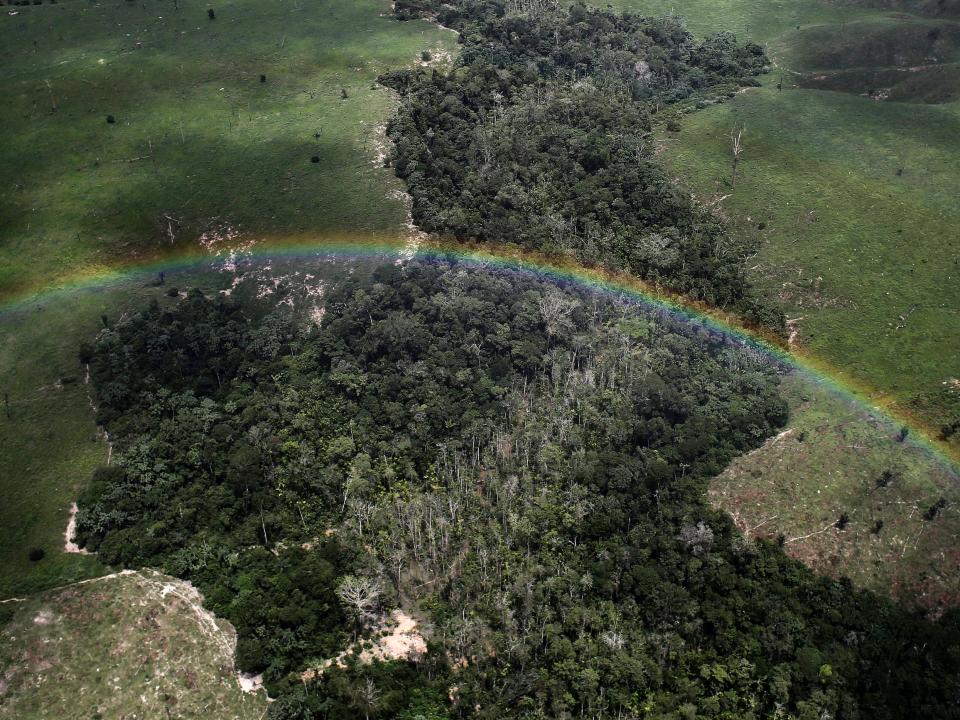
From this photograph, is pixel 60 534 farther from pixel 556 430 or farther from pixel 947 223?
pixel 947 223

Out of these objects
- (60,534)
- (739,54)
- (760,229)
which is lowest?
(60,534)

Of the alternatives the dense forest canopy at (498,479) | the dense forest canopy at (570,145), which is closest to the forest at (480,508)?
the dense forest canopy at (498,479)

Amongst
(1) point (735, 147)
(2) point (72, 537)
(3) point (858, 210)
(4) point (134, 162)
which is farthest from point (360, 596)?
(1) point (735, 147)

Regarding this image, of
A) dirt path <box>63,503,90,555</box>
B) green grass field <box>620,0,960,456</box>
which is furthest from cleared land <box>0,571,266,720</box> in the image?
green grass field <box>620,0,960,456</box>

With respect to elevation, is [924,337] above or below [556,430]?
above

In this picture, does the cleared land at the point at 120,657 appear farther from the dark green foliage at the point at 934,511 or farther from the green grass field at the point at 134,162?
the dark green foliage at the point at 934,511

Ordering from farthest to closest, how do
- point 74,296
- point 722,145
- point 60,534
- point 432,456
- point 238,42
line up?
point 238,42, point 722,145, point 74,296, point 432,456, point 60,534

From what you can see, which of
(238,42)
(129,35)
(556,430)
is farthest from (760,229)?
(129,35)
